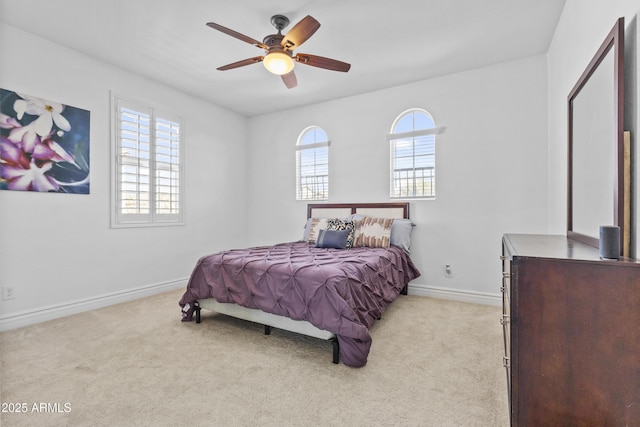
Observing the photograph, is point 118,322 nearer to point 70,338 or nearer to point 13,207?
point 70,338

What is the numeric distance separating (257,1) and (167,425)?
9.47 feet

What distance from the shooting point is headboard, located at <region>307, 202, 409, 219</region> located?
13.1 ft

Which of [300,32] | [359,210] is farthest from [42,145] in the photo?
[359,210]

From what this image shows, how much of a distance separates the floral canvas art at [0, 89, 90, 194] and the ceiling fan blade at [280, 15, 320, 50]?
2.41 metres

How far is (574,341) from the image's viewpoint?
1095 millimetres

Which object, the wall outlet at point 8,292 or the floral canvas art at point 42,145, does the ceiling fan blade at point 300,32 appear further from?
the wall outlet at point 8,292

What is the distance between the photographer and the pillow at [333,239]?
3.55 metres

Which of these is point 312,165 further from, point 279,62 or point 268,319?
point 268,319

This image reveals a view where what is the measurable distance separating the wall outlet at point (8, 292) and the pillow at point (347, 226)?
311cm

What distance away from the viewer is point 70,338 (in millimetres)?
2578

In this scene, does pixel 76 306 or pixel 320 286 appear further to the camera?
pixel 76 306

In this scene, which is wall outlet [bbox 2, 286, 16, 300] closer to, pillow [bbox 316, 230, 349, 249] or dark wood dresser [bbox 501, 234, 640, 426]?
pillow [bbox 316, 230, 349, 249]

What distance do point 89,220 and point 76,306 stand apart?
0.90m

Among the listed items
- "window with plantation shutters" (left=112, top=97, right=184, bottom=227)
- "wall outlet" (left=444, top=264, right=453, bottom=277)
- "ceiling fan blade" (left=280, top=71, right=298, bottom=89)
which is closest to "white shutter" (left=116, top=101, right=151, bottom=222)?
"window with plantation shutters" (left=112, top=97, right=184, bottom=227)
